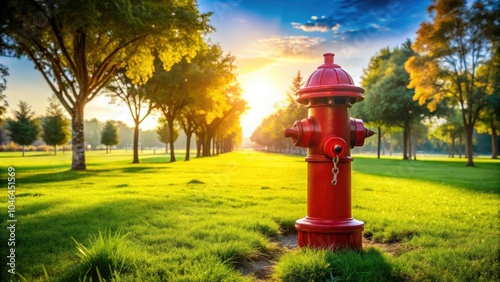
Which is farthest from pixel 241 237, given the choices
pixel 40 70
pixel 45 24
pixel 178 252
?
pixel 40 70

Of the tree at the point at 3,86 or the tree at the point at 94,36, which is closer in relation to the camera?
the tree at the point at 3,86

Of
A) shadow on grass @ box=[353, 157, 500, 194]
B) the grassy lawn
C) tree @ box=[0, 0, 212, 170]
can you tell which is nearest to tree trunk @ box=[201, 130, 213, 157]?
shadow on grass @ box=[353, 157, 500, 194]

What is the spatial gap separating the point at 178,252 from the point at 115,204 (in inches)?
169

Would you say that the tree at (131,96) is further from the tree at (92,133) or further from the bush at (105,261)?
the tree at (92,133)

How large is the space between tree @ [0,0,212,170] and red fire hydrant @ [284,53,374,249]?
12.4m

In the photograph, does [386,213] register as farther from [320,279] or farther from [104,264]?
[104,264]

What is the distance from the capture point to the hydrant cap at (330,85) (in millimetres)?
4559

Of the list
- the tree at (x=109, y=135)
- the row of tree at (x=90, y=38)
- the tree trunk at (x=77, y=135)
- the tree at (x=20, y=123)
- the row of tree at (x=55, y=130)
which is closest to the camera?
the tree at (x=20, y=123)

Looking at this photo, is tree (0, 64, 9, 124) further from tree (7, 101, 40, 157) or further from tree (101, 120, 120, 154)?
tree (101, 120, 120, 154)

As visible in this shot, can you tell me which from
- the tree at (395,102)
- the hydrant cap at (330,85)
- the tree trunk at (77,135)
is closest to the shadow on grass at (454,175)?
the hydrant cap at (330,85)

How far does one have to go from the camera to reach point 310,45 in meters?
6.71

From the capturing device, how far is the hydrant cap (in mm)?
4559

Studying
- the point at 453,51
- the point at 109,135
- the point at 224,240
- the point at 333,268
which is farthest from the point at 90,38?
the point at 109,135

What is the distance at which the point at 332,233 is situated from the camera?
4.54 metres
